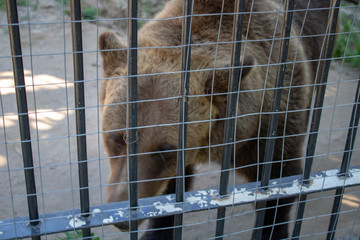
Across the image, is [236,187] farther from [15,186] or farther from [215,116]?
[15,186]

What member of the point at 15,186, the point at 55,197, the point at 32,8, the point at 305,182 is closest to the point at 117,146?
the point at 305,182

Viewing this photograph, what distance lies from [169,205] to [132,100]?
0.57 m

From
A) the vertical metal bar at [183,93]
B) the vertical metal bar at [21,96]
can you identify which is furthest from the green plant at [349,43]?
the vertical metal bar at [21,96]

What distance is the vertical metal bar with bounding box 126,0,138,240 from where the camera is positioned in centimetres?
155

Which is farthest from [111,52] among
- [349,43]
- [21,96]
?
[349,43]

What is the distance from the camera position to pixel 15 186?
12.5 feet

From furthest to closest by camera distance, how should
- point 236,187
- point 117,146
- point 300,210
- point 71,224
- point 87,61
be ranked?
1. point 87,61
2. point 117,146
3. point 300,210
4. point 236,187
5. point 71,224

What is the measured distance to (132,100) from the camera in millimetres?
1708

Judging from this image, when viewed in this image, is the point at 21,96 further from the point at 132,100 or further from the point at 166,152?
the point at 166,152

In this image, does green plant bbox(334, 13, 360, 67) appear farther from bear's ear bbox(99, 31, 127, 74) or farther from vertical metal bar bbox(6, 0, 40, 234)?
vertical metal bar bbox(6, 0, 40, 234)

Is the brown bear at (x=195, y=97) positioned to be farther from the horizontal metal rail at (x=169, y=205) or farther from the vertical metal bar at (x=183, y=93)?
the vertical metal bar at (x=183, y=93)

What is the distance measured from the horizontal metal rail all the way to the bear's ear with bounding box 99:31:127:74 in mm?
1137

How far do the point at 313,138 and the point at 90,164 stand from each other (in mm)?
2728

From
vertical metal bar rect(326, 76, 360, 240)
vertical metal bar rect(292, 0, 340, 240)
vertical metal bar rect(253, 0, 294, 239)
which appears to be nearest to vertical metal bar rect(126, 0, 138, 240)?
vertical metal bar rect(253, 0, 294, 239)
